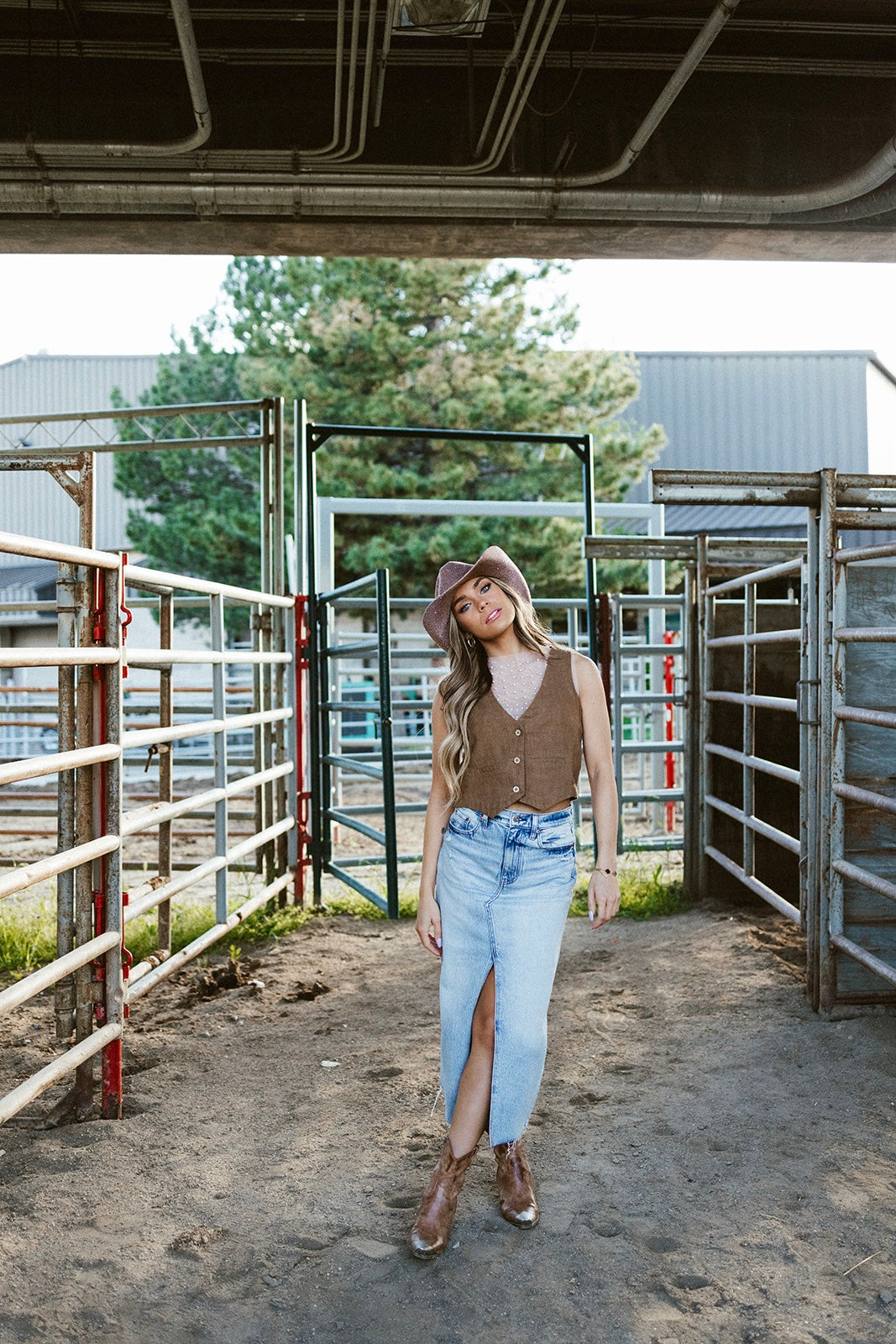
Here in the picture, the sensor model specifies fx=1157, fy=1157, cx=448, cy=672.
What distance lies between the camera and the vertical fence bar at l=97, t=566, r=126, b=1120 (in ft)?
11.1

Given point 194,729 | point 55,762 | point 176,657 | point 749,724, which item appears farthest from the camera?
point 749,724

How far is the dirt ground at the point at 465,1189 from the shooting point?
2410mm

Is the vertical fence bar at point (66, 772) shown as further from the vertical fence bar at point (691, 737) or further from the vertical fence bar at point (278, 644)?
the vertical fence bar at point (691, 737)

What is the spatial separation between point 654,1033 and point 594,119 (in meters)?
4.13

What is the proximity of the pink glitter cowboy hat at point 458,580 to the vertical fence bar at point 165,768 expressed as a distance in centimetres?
151

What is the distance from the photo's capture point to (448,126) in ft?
17.9

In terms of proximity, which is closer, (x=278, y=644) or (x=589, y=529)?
(x=278, y=644)

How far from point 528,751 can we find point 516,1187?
42.1 inches

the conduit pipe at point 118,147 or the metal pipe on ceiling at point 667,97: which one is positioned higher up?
the metal pipe on ceiling at point 667,97

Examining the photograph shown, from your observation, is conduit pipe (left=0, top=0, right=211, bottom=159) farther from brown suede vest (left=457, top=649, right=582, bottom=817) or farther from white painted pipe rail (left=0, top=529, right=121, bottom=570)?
brown suede vest (left=457, top=649, right=582, bottom=817)

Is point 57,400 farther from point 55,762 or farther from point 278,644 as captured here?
point 55,762

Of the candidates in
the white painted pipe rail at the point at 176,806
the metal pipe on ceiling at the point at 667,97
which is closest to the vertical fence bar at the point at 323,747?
the white painted pipe rail at the point at 176,806

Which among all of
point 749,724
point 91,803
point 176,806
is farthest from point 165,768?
point 749,724

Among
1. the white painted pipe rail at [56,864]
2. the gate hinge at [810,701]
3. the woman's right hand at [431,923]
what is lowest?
the woman's right hand at [431,923]
